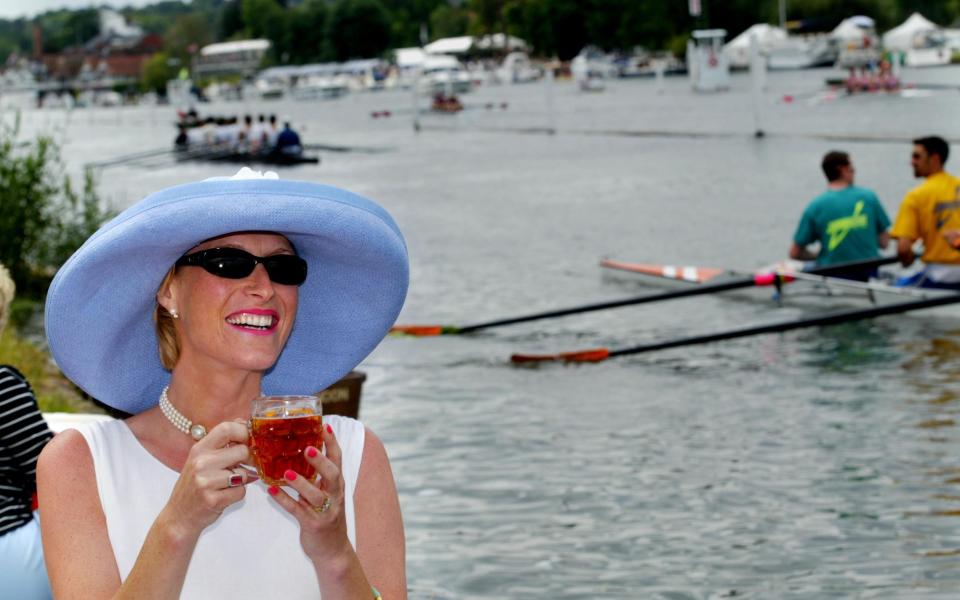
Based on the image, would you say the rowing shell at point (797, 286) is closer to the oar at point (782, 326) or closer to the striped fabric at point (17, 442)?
the oar at point (782, 326)

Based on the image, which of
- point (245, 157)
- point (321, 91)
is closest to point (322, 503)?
point (245, 157)

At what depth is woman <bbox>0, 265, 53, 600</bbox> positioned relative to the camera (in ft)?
15.9

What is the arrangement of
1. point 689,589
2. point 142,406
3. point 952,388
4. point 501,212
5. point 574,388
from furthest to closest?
point 501,212 → point 574,388 → point 952,388 → point 689,589 → point 142,406

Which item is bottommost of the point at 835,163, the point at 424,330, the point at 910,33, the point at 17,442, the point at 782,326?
the point at 424,330

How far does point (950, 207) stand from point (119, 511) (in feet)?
39.1

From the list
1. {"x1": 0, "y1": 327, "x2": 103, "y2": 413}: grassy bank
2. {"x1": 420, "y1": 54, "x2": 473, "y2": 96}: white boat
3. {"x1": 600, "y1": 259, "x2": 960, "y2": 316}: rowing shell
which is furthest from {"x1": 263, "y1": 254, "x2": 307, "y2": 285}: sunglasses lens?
{"x1": 420, "y1": 54, "x2": 473, "y2": 96}: white boat

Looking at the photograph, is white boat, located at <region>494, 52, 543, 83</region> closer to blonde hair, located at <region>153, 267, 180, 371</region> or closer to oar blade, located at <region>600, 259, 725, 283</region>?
oar blade, located at <region>600, 259, 725, 283</region>

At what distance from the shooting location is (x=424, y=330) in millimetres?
16984

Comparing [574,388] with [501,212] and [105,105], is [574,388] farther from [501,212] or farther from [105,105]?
[105,105]

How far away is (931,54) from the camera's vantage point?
9838 centimetres

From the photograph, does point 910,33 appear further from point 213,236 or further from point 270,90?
point 213,236

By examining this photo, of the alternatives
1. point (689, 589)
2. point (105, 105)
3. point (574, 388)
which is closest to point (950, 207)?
point (574, 388)

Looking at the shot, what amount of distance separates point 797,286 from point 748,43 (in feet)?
324

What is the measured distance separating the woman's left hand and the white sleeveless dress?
0.50 feet
